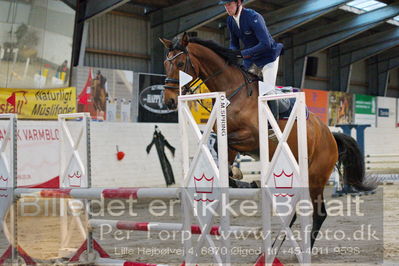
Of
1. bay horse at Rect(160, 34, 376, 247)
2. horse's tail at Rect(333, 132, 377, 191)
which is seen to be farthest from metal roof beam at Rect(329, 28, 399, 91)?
bay horse at Rect(160, 34, 376, 247)

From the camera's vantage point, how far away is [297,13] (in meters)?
17.6

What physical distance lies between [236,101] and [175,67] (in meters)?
0.56

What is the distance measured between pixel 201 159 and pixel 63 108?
873 centimetres

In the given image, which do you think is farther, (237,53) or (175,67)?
(237,53)

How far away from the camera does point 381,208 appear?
8.02 meters

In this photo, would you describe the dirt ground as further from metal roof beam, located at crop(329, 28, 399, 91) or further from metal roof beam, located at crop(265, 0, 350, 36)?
metal roof beam, located at crop(329, 28, 399, 91)

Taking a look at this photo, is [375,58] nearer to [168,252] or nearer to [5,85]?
[5,85]

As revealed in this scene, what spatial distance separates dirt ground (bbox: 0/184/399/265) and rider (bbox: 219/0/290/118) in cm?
123

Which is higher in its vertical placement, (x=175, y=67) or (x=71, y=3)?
(x=71, y=3)

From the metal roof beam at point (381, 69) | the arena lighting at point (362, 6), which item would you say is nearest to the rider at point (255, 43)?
the arena lighting at point (362, 6)

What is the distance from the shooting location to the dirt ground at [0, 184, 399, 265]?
174 inches

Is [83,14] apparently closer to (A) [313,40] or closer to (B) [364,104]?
(A) [313,40]

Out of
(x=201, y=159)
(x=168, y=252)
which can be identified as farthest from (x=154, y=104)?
(x=201, y=159)

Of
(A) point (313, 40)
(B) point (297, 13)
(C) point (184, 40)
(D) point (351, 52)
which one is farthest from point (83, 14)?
(D) point (351, 52)
